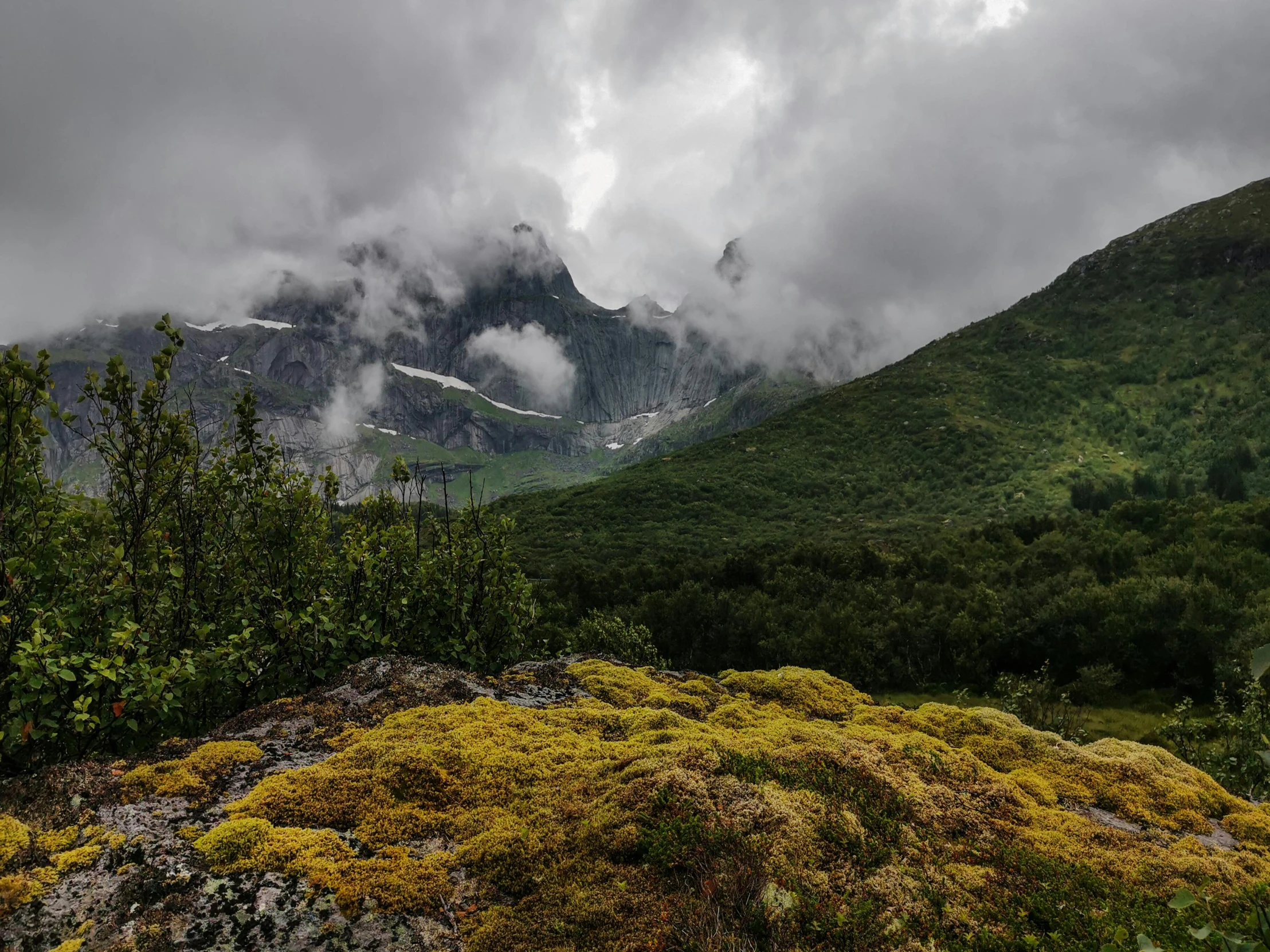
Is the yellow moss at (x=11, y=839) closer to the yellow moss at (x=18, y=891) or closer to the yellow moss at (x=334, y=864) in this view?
the yellow moss at (x=18, y=891)

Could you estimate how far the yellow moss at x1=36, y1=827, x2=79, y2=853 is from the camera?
14.8 feet

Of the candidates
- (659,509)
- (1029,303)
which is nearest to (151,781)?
(659,509)

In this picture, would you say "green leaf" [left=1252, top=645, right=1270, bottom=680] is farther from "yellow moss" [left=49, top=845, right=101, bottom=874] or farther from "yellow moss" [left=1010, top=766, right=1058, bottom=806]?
"yellow moss" [left=1010, top=766, right=1058, bottom=806]

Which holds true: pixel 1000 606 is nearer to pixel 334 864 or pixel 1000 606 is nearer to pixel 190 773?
pixel 334 864

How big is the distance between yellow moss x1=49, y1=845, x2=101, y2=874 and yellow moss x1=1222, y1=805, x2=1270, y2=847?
11501 mm

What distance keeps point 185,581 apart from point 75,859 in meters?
4.81

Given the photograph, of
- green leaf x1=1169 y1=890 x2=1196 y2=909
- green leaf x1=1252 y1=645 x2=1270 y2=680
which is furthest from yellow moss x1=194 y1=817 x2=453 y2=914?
green leaf x1=1252 y1=645 x2=1270 y2=680

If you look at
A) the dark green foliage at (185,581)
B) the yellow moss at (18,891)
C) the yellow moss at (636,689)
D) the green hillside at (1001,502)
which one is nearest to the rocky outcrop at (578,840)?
the yellow moss at (18,891)

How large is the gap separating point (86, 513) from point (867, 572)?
1409 inches

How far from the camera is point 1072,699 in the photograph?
21.7 metres

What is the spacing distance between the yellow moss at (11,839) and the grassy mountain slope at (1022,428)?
6557 centimetres

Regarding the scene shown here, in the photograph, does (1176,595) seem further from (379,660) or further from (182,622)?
(182,622)

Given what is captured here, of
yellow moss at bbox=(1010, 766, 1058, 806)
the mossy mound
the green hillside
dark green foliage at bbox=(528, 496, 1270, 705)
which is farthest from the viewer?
the green hillside

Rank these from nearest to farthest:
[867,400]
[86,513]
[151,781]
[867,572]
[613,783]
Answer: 1. [151,781]
2. [613,783]
3. [86,513]
4. [867,572]
5. [867,400]
